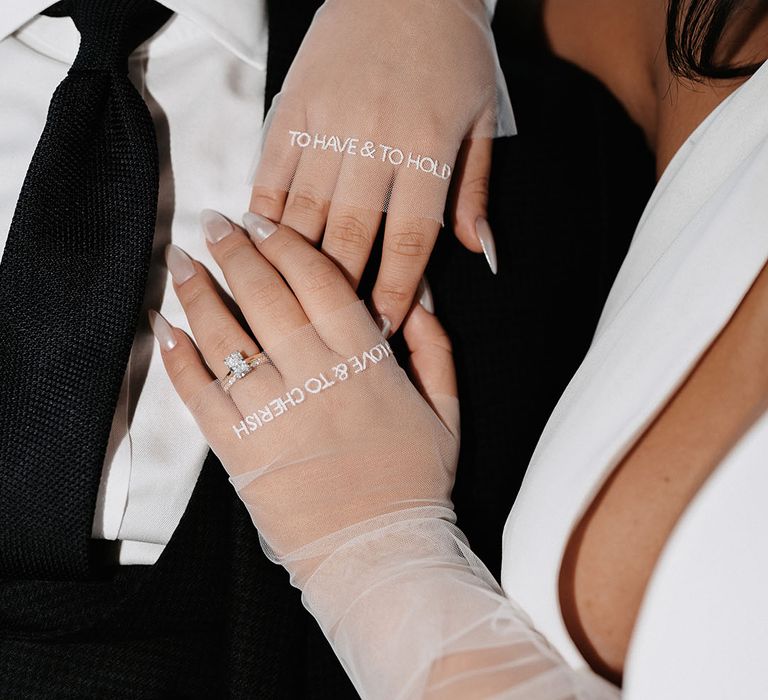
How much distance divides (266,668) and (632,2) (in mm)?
876

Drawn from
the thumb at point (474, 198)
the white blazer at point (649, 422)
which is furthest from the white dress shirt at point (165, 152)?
the white blazer at point (649, 422)

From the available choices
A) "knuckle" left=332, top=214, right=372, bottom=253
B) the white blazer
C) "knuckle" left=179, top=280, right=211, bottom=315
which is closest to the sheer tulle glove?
"knuckle" left=332, top=214, right=372, bottom=253

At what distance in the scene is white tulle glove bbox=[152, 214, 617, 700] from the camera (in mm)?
638

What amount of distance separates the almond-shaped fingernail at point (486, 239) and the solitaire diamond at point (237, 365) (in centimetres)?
29

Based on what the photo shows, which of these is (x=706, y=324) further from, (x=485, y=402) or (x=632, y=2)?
(x=632, y=2)

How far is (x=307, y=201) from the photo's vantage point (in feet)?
2.54

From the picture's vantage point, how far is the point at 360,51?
2.67 feet

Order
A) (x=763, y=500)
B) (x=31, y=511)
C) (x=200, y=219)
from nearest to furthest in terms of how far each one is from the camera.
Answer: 1. (x=763, y=500)
2. (x=31, y=511)
3. (x=200, y=219)

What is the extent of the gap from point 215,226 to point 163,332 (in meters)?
0.12

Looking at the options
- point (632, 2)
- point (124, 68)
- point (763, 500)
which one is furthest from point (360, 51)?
point (763, 500)

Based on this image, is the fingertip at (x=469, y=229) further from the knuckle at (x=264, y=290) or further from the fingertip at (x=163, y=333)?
the fingertip at (x=163, y=333)

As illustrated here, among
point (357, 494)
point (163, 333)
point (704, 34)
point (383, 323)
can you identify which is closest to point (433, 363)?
point (383, 323)

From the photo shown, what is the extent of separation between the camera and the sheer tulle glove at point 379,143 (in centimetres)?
77

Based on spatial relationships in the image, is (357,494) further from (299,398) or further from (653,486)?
(653,486)
